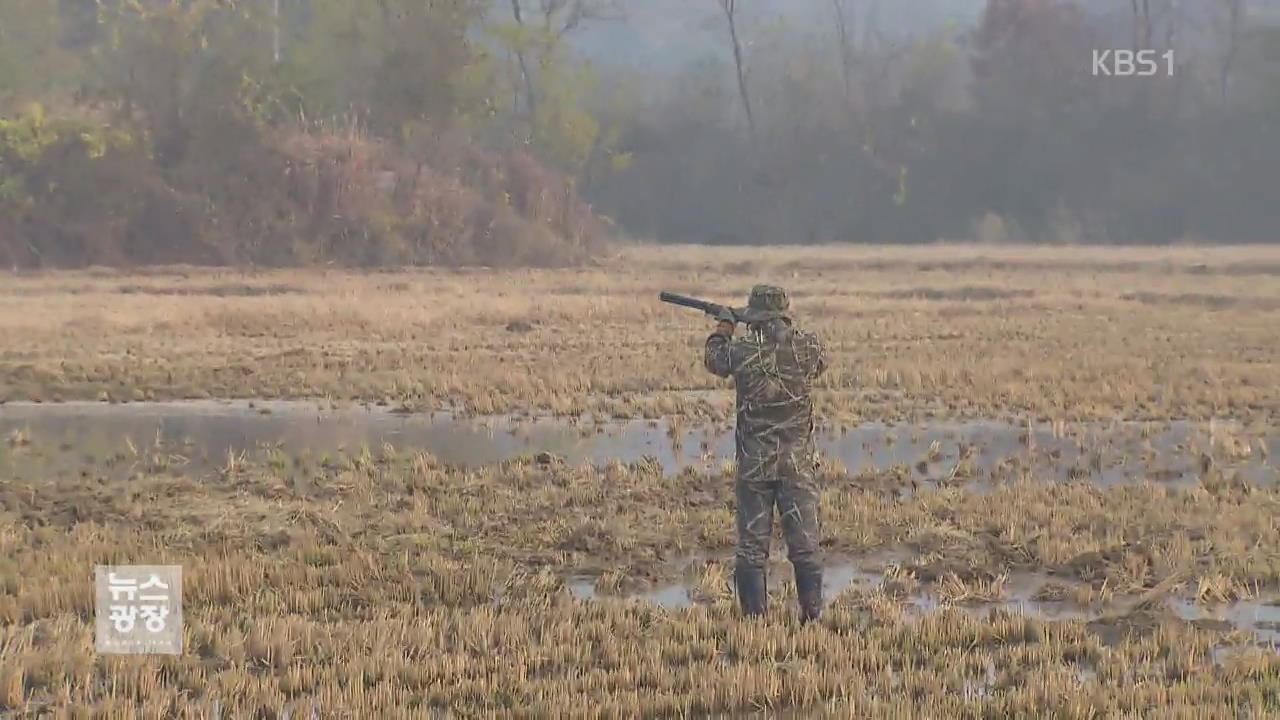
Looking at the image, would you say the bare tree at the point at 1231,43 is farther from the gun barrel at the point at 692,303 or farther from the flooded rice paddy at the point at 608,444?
the gun barrel at the point at 692,303

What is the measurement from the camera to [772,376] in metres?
8.05

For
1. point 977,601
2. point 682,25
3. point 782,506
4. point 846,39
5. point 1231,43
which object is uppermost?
point 682,25

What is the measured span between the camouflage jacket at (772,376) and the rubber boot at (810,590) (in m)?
0.68

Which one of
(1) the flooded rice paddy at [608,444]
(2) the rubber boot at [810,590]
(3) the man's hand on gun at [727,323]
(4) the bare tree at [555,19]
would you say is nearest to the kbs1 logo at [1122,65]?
(4) the bare tree at [555,19]

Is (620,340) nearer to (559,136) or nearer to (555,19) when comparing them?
(559,136)

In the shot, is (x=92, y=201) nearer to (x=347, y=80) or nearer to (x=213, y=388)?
(x=347, y=80)

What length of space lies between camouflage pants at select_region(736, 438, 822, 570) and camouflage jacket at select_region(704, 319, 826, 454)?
105mm

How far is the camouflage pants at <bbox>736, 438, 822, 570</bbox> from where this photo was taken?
802 cm

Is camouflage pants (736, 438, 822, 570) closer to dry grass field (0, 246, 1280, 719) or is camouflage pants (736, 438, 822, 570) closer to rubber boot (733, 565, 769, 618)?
rubber boot (733, 565, 769, 618)

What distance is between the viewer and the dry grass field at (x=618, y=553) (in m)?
6.77

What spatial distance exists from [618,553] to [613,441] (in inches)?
193

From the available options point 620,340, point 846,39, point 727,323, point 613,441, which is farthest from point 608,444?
point 846,39

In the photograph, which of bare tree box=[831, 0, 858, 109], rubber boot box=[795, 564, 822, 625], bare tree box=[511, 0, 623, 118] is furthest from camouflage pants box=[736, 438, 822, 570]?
bare tree box=[831, 0, 858, 109]

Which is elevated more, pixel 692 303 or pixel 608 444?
pixel 692 303
